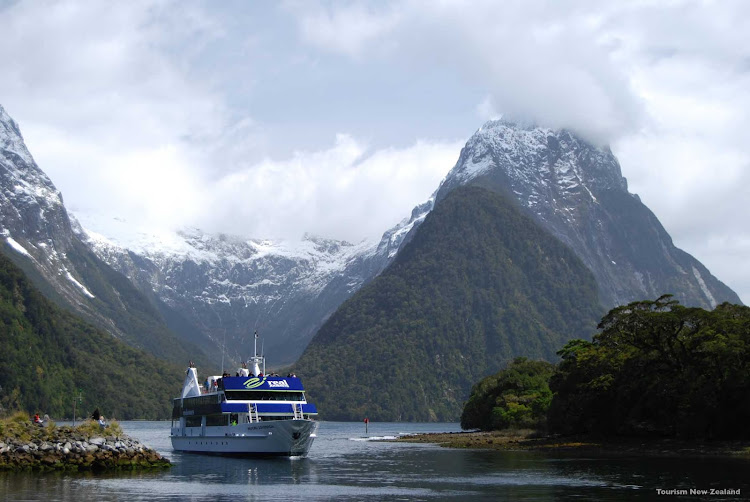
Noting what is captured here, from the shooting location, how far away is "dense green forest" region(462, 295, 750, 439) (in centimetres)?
12225

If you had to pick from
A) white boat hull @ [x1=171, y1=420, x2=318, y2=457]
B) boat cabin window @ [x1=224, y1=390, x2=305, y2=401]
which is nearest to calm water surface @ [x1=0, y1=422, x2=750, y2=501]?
white boat hull @ [x1=171, y1=420, x2=318, y2=457]

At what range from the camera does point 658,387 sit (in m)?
130

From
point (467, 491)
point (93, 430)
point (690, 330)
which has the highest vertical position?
point (690, 330)

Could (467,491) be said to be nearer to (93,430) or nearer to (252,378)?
(93,430)

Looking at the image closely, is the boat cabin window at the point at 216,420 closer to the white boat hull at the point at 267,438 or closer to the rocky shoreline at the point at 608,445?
the white boat hull at the point at 267,438

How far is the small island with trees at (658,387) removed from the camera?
12200 centimetres

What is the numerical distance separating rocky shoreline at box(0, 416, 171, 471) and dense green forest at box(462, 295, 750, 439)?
69.4 meters

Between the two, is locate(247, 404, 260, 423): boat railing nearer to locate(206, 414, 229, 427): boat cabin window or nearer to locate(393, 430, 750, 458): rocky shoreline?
locate(206, 414, 229, 427): boat cabin window

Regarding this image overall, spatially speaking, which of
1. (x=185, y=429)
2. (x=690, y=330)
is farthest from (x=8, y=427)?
(x=690, y=330)

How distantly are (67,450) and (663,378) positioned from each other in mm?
79942

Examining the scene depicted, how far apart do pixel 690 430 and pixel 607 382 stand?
15852 mm

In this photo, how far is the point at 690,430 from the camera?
5015 inches

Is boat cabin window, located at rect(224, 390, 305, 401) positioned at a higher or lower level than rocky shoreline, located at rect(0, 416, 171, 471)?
higher

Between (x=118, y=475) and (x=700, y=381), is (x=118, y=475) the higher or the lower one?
the lower one
